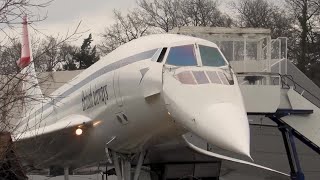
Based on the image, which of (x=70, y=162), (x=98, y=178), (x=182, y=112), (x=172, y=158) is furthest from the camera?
(x=98, y=178)

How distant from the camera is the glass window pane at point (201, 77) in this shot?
345 inches

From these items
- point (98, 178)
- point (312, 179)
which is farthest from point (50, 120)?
point (312, 179)

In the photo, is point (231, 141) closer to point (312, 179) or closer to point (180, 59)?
point (180, 59)

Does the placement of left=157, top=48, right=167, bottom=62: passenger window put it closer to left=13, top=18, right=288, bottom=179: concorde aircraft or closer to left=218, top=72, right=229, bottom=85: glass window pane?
left=13, top=18, right=288, bottom=179: concorde aircraft

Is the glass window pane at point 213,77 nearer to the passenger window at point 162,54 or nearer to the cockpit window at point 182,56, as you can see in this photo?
the cockpit window at point 182,56

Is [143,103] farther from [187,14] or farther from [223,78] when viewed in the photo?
[187,14]

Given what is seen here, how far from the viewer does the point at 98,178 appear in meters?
20.1

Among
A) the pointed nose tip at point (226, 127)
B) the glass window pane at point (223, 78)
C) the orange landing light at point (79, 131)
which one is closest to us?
the pointed nose tip at point (226, 127)

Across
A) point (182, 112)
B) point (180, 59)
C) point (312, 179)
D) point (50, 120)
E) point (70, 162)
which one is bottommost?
point (312, 179)

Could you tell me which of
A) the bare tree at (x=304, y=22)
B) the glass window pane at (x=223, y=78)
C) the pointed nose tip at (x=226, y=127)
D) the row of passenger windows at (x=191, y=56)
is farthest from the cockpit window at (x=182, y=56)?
the bare tree at (x=304, y=22)

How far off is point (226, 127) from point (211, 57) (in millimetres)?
2225

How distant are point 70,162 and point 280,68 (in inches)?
294

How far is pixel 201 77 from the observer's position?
29.1ft

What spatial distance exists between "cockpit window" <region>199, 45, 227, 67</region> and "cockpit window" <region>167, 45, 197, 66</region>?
0.16 metres
